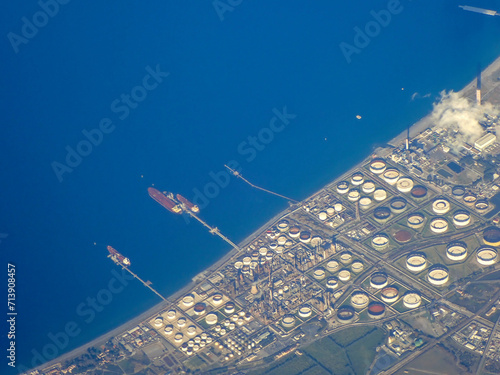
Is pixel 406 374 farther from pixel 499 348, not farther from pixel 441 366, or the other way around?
pixel 499 348

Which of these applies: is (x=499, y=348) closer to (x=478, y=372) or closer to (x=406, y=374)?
(x=478, y=372)

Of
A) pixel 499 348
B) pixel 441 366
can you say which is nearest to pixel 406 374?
pixel 441 366

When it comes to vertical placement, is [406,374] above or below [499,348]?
below

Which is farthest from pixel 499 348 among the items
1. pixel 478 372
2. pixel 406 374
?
pixel 406 374
